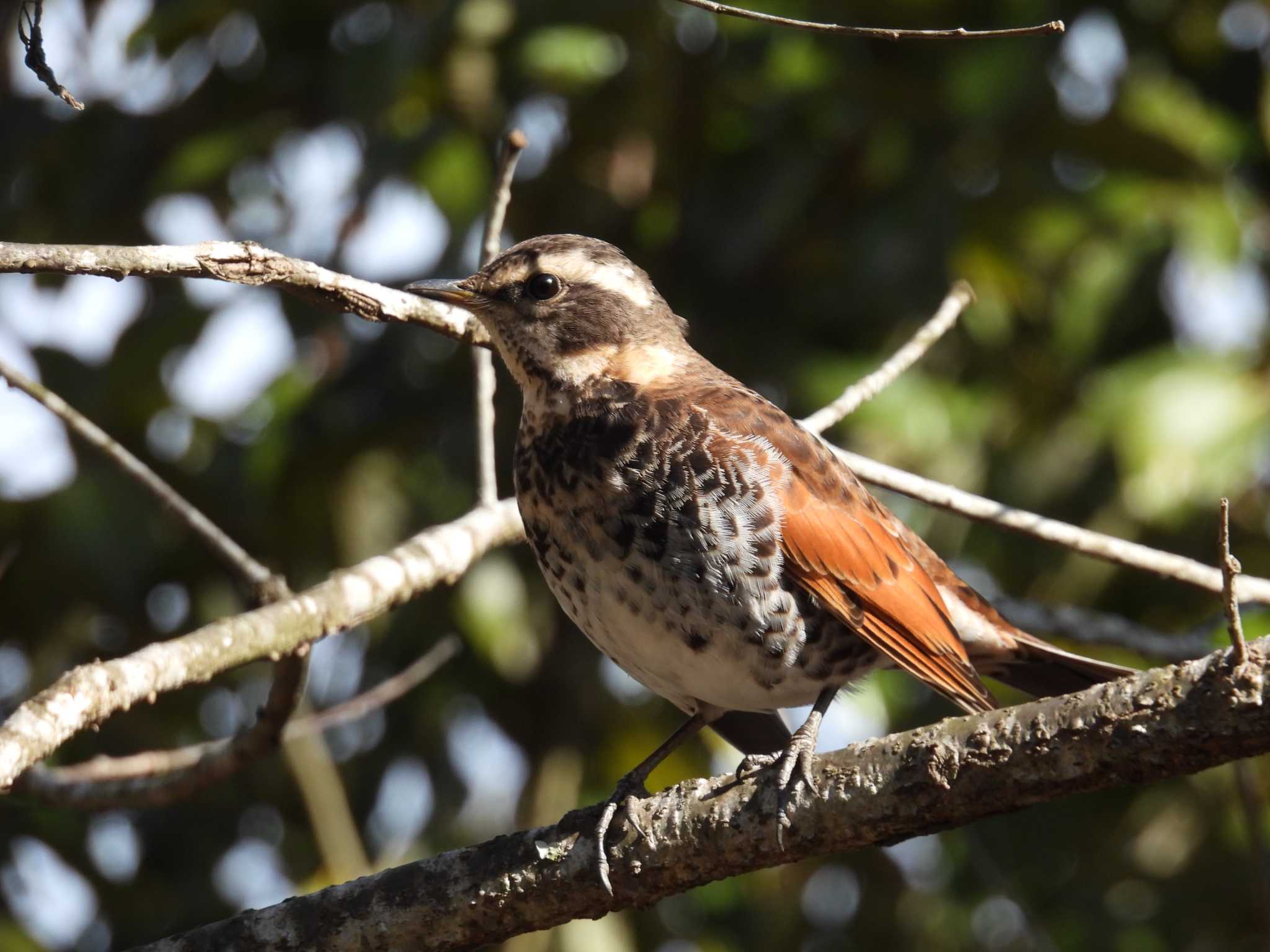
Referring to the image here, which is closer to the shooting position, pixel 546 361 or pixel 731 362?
pixel 546 361

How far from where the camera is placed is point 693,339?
586 cm

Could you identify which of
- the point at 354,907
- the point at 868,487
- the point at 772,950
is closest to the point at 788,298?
the point at 868,487

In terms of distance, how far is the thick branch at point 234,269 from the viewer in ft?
9.27

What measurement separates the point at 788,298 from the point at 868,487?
772 mm

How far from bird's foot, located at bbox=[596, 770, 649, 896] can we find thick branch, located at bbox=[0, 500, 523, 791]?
808 millimetres

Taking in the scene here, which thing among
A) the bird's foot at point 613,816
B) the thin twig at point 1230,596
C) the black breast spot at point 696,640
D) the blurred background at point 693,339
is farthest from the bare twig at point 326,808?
the thin twig at point 1230,596

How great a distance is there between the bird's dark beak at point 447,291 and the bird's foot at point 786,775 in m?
1.82

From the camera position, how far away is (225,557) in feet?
13.1

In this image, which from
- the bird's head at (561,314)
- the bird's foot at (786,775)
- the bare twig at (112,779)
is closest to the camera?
the bird's foot at (786,775)

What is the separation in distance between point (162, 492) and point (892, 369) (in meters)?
2.20

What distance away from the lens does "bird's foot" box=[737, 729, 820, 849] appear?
334cm

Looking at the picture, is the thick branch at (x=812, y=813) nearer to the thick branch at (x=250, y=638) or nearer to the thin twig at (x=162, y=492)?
the thick branch at (x=250, y=638)

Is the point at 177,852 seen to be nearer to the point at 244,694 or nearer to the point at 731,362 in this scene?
the point at 244,694

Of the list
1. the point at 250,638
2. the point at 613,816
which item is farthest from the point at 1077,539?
the point at 250,638
